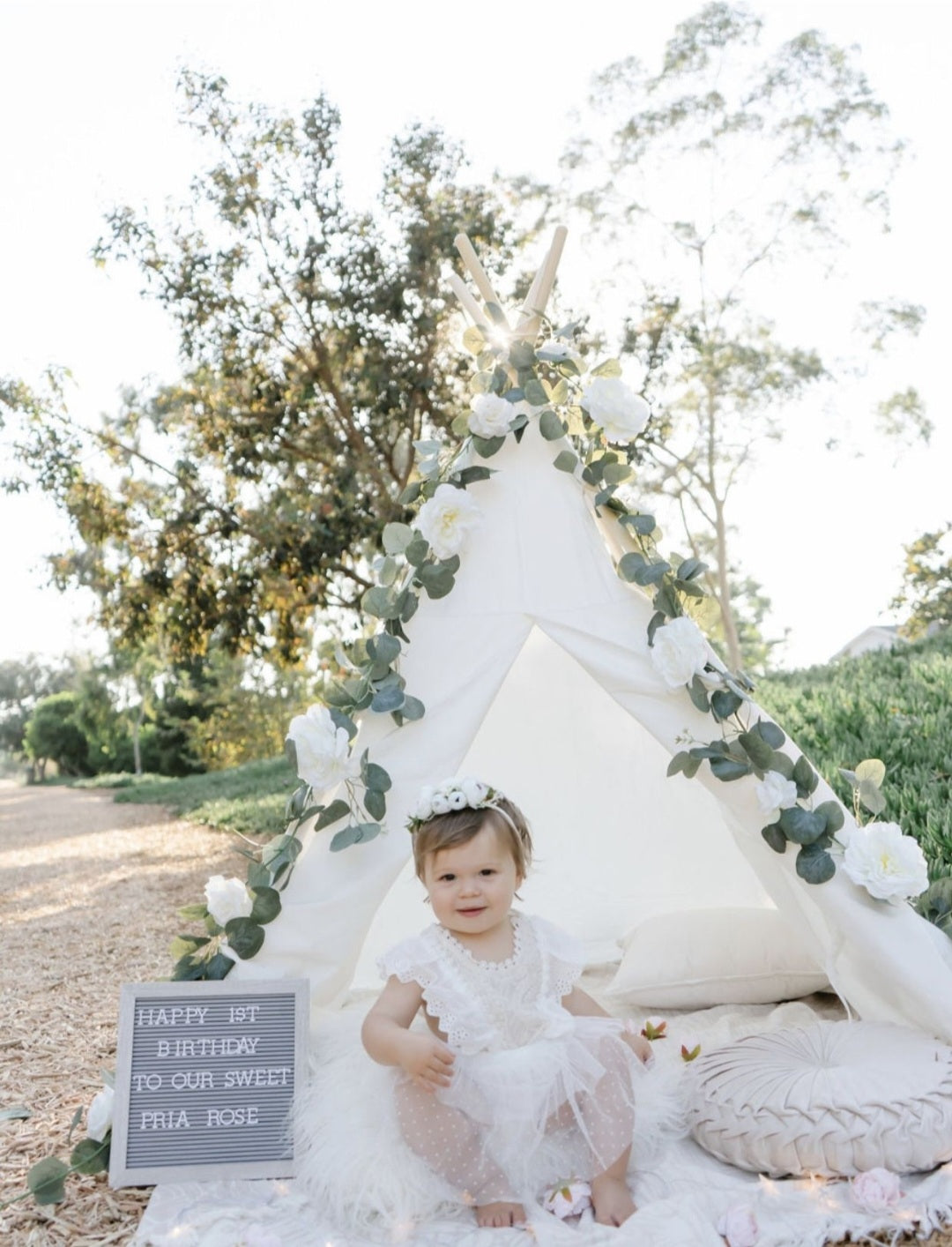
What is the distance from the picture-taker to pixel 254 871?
2.88m

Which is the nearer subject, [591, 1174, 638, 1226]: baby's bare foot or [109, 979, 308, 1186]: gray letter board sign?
[591, 1174, 638, 1226]: baby's bare foot

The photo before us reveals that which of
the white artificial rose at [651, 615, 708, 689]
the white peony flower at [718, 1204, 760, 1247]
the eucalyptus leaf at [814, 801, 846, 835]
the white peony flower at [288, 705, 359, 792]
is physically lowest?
the white peony flower at [718, 1204, 760, 1247]

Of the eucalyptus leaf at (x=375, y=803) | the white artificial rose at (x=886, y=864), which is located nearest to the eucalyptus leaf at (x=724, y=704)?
the white artificial rose at (x=886, y=864)

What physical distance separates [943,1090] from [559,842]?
2238mm

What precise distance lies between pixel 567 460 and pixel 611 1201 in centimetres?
189

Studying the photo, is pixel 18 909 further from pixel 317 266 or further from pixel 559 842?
pixel 317 266

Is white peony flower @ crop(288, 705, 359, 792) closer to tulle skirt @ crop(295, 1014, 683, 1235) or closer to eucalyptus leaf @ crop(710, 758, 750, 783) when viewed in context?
tulle skirt @ crop(295, 1014, 683, 1235)

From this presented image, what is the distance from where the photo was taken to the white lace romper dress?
238cm

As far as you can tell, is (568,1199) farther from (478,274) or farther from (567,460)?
(478,274)

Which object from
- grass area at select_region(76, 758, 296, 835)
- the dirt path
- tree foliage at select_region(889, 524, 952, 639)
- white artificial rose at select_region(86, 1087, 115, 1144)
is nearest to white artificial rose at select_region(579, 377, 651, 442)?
white artificial rose at select_region(86, 1087, 115, 1144)

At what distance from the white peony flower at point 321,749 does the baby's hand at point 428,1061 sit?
2.45 ft

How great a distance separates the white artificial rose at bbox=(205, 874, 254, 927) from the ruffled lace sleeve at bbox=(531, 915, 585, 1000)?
761 millimetres

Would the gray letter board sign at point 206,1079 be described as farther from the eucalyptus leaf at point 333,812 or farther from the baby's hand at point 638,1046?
the baby's hand at point 638,1046

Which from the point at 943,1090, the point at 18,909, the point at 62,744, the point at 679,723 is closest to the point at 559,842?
the point at 679,723
